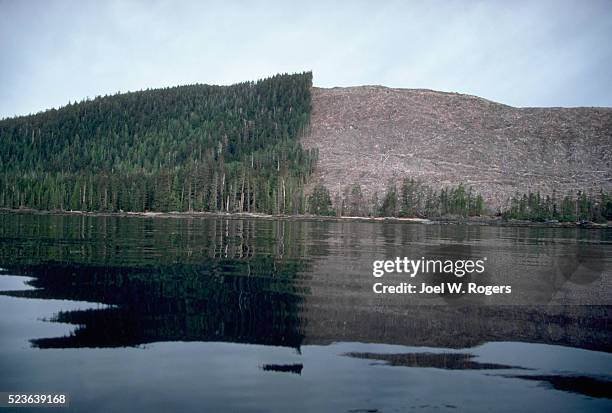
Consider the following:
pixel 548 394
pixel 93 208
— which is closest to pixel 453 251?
pixel 548 394

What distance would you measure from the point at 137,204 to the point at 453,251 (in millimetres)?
99726

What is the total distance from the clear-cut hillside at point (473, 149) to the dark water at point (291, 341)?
4442 inches

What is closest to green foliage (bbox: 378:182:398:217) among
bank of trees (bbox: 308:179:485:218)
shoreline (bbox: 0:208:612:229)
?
bank of trees (bbox: 308:179:485:218)

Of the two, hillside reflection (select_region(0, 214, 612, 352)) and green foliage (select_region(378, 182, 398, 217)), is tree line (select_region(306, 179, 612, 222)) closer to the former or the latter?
green foliage (select_region(378, 182, 398, 217))

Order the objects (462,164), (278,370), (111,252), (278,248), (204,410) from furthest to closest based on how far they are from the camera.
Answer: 1. (462,164)
2. (278,248)
3. (111,252)
4. (278,370)
5. (204,410)

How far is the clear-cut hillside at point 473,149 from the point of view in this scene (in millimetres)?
142500

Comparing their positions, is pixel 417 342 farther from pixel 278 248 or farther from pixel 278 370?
pixel 278 248

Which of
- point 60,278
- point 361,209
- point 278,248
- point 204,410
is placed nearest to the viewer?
point 204,410

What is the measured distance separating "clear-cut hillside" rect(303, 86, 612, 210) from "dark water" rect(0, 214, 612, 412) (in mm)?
Answer: 112831

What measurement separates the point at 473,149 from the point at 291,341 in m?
168

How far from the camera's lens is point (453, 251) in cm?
3616

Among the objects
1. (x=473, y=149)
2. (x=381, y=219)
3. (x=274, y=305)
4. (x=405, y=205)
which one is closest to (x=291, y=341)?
(x=274, y=305)

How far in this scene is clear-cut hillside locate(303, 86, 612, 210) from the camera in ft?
468

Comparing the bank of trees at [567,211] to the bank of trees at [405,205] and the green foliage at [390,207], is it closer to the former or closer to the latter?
the bank of trees at [405,205]
